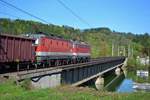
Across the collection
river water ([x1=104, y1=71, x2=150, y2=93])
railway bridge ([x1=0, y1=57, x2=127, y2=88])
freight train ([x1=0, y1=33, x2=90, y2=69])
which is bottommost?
river water ([x1=104, y1=71, x2=150, y2=93])

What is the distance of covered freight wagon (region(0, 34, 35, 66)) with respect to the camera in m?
25.9

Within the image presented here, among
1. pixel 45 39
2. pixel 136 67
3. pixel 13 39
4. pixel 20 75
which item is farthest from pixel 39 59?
pixel 136 67

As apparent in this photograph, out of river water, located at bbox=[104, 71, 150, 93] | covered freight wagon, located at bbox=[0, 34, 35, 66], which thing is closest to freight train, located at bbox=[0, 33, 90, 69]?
covered freight wagon, located at bbox=[0, 34, 35, 66]

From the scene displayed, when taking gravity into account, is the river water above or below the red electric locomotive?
below

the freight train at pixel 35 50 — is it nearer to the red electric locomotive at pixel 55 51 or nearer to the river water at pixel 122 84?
the red electric locomotive at pixel 55 51

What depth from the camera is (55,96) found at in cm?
1631

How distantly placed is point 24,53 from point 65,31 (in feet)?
445

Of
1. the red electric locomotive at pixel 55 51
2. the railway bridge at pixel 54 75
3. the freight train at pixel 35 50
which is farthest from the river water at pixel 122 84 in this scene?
the freight train at pixel 35 50

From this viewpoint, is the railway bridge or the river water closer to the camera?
the railway bridge

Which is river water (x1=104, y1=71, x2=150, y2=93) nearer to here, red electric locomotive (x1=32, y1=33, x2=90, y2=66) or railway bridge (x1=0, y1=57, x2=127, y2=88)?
red electric locomotive (x1=32, y1=33, x2=90, y2=66)

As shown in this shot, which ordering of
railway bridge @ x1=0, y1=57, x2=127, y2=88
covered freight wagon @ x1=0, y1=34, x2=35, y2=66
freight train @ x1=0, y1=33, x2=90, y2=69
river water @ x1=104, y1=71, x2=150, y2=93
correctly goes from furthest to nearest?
river water @ x1=104, y1=71, x2=150, y2=93 → freight train @ x1=0, y1=33, x2=90, y2=69 → covered freight wagon @ x1=0, y1=34, x2=35, y2=66 → railway bridge @ x1=0, y1=57, x2=127, y2=88

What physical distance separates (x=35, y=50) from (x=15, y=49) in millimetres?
5977

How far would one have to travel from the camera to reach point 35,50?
112ft

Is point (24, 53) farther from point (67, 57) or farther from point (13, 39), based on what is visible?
point (67, 57)
